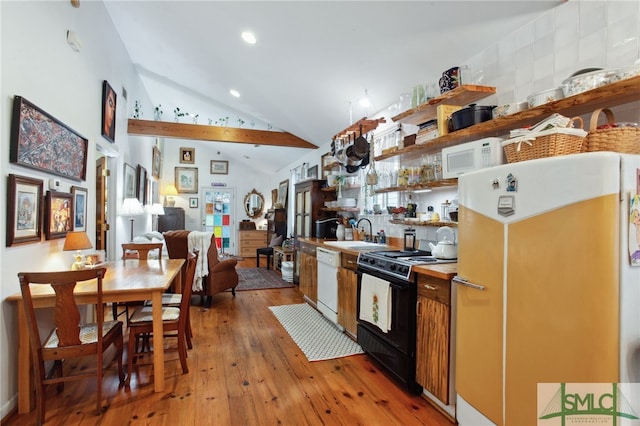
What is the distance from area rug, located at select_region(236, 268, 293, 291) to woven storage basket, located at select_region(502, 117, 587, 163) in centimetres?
452

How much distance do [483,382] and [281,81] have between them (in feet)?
12.4

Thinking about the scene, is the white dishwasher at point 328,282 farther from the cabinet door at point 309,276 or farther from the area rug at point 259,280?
the area rug at point 259,280

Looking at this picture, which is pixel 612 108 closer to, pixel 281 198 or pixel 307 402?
pixel 307 402

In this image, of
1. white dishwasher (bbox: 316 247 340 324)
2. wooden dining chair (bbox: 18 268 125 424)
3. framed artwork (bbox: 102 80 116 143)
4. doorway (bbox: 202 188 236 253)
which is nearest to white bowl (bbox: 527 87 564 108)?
white dishwasher (bbox: 316 247 340 324)

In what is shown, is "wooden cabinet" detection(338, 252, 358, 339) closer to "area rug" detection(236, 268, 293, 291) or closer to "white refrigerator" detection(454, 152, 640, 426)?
"white refrigerator" detection(454, 152, 640, 426)

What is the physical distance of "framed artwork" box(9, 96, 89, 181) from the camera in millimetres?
2021

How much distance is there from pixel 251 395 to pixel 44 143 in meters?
2.35

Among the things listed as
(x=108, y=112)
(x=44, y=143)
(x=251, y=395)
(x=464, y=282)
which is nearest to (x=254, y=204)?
(x=108, y=112)

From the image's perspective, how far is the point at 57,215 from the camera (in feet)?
8.46

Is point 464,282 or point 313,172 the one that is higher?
point 313,172

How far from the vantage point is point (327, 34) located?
9.59 ft

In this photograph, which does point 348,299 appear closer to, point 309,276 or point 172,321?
point 309,276

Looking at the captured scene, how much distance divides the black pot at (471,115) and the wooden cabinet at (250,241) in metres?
7.43

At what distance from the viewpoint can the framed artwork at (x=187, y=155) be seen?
906 cm
